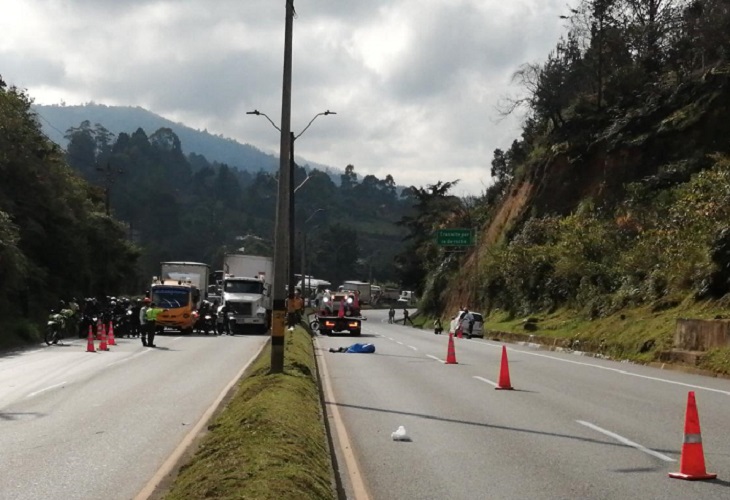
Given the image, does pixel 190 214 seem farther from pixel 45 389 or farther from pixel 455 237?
pixel 45 389

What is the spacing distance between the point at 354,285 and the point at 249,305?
5762 centimetres

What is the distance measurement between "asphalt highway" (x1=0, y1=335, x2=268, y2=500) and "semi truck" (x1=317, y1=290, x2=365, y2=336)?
769 inches

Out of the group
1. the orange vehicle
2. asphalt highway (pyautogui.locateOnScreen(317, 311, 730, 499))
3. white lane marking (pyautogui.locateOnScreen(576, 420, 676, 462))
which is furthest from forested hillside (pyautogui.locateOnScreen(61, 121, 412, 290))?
white lane marking (pyautogui.locateOnScreen(576, 420, 676, 462))

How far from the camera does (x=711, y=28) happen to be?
52.7 meters

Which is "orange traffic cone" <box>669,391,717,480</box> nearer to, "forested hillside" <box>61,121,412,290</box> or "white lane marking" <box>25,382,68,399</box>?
"white lane marking" <box>25,382,68,399</box>

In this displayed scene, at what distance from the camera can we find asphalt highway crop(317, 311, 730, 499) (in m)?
9.70

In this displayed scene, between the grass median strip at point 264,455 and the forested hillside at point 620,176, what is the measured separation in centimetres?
2349

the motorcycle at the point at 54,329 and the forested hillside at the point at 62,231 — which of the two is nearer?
the motorcycle at the point at 54,329

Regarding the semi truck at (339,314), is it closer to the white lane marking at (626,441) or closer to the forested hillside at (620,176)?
the forested hillside at (620,176)

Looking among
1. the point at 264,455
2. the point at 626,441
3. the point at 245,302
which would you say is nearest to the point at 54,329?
the point at 245,302

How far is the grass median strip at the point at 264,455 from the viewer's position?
24.8ft

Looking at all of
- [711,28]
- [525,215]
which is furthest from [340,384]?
[525,215]

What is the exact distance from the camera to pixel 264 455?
8.77m

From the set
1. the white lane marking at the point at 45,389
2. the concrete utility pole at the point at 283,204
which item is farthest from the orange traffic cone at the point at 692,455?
the white lane marking at the point at 45,389
